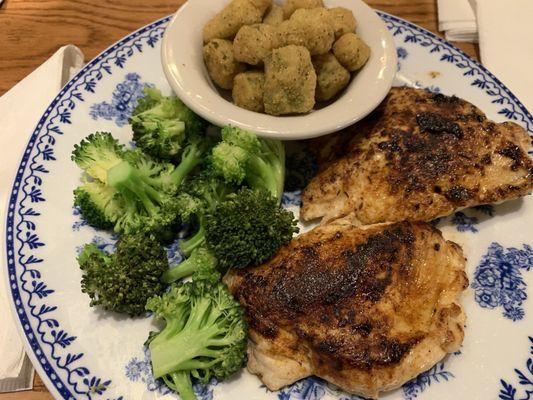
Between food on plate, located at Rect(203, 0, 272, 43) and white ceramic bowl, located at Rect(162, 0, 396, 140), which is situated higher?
food on plate, located at Rect(203, 0, 272, 43)

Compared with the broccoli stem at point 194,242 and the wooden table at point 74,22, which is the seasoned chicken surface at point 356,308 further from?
the wooden table at point 74,22

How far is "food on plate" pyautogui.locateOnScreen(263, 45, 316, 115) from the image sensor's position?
7.04 ft

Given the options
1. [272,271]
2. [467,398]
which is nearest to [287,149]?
[272,271]

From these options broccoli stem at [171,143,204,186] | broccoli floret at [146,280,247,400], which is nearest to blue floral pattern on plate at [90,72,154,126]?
broccoli stem at [171,143,204,186]

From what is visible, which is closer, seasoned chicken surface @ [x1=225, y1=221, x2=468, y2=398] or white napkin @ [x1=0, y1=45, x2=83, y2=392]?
seasoned chicken surface @ [x1=225, y1=221, x2=468, y2=398]

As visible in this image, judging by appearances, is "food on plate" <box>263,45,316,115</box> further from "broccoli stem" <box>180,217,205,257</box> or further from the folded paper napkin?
the folded paper napkin

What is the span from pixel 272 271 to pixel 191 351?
468mm

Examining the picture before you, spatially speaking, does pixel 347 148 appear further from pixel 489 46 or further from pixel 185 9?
pixel 489 46

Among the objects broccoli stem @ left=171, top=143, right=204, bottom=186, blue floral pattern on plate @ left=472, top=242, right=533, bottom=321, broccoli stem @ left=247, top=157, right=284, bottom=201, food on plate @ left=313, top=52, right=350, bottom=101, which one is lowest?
blue floral pattern on plate @ left=472, top=242, right=533, bottom=321

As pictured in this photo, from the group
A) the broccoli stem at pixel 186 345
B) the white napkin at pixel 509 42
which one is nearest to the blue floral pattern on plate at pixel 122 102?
the broccoli stem at pixel 186 345

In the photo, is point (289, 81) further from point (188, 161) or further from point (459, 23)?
point (459, 23)

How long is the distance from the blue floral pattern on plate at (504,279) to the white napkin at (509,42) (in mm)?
1226

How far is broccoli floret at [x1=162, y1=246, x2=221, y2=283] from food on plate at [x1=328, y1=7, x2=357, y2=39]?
128cm

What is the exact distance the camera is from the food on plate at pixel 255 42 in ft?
7.24
